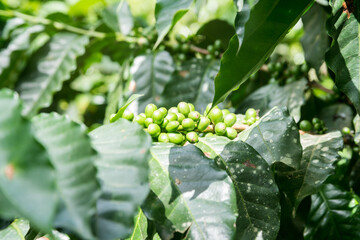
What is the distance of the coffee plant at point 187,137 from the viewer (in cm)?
51

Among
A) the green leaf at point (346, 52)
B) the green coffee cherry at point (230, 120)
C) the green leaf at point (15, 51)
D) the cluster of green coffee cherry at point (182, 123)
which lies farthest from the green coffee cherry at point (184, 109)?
the green leaf at point (15, 51)

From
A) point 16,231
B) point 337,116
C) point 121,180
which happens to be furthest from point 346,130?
point 16,231

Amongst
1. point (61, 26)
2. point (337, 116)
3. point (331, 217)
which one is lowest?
point (331, 217)

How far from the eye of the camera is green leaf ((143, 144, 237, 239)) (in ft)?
2.39

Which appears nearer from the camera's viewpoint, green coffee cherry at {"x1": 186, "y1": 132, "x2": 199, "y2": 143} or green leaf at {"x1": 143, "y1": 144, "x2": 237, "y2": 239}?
green leaf at {"x1": 143, "y1": 144, "x2": 237, "y2": 239}

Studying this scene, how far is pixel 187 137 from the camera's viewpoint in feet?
3.05

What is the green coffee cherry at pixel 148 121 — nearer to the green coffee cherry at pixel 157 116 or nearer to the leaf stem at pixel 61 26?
the green coffee cherry at pixel 157 116

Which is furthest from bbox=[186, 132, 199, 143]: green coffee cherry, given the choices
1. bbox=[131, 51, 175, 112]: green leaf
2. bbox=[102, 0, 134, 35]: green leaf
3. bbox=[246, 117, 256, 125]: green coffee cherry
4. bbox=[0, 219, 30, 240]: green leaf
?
bbox=[102, 0, 134, 35]: green leaf

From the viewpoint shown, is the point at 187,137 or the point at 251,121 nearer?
the point at 187,137

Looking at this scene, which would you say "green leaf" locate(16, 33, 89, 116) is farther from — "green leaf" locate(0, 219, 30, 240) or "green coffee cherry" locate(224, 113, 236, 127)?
"green coffee cherry" locate(224, 113, 236, 127)

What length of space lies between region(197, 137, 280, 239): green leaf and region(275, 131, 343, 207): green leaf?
0.49 feet

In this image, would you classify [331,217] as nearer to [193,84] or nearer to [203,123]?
[203,123]

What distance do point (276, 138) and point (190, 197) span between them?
1.00 ft

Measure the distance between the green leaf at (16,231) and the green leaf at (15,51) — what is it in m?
1.02
